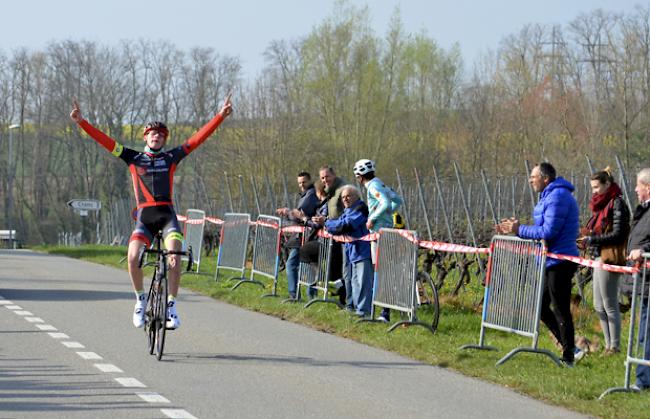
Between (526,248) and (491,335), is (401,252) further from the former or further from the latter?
(526,248)

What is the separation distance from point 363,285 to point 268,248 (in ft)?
14.3

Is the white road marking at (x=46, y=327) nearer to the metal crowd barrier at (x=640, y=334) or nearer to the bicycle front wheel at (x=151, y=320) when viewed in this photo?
the bicycle front wheel at (x=151, y=320)

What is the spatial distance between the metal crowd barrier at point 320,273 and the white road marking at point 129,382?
6674 millimetres

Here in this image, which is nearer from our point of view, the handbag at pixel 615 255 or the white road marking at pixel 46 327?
the handbag at pixel 615 255

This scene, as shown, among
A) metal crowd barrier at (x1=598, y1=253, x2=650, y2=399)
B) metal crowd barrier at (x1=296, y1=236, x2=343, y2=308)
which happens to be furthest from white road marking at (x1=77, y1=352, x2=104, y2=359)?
metal crowd barrier at (x1=296, y1=236, x2=343, y2=308)

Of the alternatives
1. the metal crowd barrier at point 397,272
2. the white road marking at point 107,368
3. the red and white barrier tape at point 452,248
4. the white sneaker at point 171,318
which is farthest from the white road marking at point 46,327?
the red and white barrier tape at point 452,248

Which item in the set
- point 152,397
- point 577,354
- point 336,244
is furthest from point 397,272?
point 152,397

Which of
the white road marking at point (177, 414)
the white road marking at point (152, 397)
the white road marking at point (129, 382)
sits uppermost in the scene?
the white road marking at point (177, 414)

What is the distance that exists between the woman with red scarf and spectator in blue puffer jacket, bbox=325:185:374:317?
3.69 metres

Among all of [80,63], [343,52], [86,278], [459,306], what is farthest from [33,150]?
[459,306]

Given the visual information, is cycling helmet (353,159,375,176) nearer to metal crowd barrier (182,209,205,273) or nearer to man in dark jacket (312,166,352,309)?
man in dark jacket (312,166,352,309)

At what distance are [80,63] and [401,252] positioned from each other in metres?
→ 80.0

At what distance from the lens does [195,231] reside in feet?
80.4

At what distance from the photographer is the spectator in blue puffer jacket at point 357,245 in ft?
52.4
